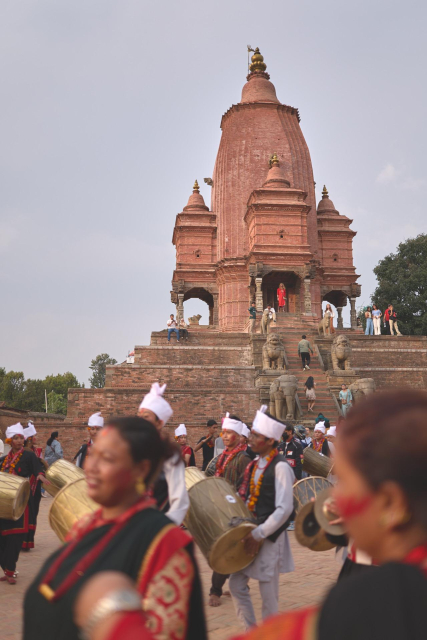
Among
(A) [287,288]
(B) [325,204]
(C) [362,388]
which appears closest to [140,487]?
(C) [362,388]

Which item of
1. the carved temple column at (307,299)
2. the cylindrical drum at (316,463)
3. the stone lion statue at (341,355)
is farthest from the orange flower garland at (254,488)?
the carved temple column at (307,299)

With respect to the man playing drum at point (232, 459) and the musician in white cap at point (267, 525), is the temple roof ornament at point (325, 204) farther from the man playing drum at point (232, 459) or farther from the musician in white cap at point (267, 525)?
the musician in white cap at point (267, 525)

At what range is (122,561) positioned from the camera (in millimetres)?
1832

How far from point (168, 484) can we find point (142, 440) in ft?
5.12

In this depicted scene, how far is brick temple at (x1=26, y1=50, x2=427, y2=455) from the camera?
64.5ft

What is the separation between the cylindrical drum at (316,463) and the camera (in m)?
9.13

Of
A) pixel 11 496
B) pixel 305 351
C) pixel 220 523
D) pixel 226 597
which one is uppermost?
pixel 305 351

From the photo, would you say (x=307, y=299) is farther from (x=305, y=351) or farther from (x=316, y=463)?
(x=316, y=463)

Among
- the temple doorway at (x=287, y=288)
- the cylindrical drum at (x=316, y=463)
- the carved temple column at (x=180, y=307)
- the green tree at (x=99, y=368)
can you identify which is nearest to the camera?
the cylindrical drum at (x=316, y=463)

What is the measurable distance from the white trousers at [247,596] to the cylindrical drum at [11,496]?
2.71 metres

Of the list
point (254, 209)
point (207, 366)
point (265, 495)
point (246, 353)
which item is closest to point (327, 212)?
point (254, 209)

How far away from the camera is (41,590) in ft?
6.13

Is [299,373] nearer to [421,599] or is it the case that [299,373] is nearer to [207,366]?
[207,366]

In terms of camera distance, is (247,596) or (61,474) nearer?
(247,596)
